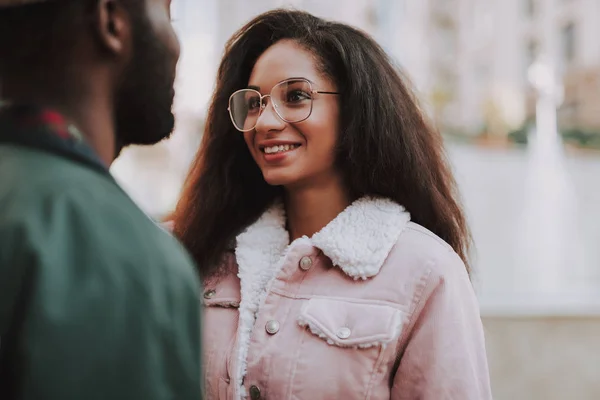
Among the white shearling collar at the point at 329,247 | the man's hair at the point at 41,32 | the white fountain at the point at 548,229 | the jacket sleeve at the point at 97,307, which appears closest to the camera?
the jacket sleeve at the point at 97,307

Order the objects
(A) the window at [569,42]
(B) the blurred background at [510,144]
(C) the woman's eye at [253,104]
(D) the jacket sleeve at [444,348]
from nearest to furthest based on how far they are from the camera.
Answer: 1. (D) the jacket sleeve at [444,348]
2. (C) the woman's eye at [253,104]
3. (B) the blurred background at [510,144]
4. (A) the window at [569,42]

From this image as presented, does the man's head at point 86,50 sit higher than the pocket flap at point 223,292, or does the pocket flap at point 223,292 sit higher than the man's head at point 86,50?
the man's head at point 86,50

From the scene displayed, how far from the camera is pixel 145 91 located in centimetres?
89

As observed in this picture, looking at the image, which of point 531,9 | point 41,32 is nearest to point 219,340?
point 41,32

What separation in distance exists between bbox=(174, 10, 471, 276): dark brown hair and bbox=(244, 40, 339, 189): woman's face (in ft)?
0.12

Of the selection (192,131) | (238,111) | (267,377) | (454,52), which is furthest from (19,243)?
(454,52)

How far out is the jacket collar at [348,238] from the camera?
1712mm

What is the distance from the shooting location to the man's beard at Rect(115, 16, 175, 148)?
0.86 meters

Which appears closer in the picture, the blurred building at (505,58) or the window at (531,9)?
the blurred building at (505,58)

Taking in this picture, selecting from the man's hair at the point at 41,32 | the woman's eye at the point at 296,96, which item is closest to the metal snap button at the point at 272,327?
the woman's eye at the point at 296,96

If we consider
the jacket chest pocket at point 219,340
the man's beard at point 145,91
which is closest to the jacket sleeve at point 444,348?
the jacket chest pocket at point 219,340

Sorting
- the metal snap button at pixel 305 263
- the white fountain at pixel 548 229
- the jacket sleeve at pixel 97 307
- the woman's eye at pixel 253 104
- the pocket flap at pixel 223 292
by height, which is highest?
the woman's eye at pixel 253 104

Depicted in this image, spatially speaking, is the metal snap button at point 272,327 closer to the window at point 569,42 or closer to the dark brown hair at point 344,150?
the dark brown hair at point 344,150

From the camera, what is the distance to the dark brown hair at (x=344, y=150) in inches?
Result: 72.9
